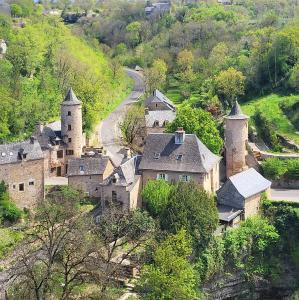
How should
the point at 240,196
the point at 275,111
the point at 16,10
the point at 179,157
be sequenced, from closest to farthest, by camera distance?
the point at 240,196 < the point at 179,157 < the point at 275,111 < the point at 16,10

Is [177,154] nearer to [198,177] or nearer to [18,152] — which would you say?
[198,177]

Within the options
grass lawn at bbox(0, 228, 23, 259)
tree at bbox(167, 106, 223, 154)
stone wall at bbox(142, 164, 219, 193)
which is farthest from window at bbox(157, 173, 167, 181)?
grass lawn at bbox(0, 228, 23, 259)

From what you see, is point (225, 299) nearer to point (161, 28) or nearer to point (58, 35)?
point (58, 35)

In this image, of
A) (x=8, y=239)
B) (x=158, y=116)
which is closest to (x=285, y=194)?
(x=8, y=239)

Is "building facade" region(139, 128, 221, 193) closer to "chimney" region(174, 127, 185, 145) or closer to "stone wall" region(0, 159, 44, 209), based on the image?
"chimney" region(174, 127, 185, 145)

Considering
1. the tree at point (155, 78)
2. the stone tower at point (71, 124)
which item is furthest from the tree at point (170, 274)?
the tree at point (155, 78)

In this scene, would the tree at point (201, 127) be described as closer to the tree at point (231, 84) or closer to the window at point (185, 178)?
the window at point (185, 178)

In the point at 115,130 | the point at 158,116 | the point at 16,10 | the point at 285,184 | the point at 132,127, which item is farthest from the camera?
the point at 16,10
